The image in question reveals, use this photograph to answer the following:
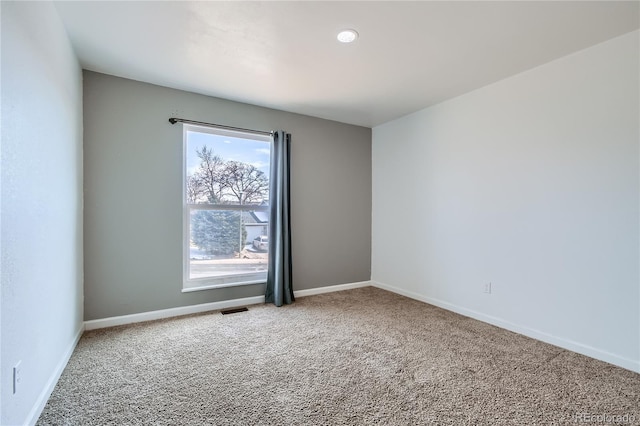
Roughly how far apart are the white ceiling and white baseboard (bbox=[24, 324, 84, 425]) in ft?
7.85

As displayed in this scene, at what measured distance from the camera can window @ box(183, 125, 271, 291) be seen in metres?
3.48

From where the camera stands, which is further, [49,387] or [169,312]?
[169,312]

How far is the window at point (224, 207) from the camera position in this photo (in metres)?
3.48

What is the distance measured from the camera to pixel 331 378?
210cm

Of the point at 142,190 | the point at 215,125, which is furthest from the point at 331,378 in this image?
the point at 215,125

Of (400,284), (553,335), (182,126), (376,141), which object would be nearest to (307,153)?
(376,141)

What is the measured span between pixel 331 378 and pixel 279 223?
2.06 meters

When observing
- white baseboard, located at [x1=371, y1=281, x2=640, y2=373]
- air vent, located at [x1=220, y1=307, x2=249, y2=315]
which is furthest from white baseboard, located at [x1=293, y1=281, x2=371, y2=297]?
white baseboard, located at [x1=371, y1=281, x2=640, y2=373]

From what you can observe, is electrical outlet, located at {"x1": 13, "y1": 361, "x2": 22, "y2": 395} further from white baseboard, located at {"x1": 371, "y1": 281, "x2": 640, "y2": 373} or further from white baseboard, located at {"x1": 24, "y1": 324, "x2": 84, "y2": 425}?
white baseboard, located at {"x1": 371, "y1": 281, "x2": 640, "y2": 373}

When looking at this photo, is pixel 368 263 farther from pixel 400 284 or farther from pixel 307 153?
pixel 307 153

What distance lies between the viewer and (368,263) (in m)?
4.78

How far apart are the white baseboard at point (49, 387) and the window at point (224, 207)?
116 cm

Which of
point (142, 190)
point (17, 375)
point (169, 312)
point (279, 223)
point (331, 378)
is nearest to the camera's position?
point (17, 375)

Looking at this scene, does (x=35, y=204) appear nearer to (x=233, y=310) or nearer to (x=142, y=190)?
(x=142, y=190)
